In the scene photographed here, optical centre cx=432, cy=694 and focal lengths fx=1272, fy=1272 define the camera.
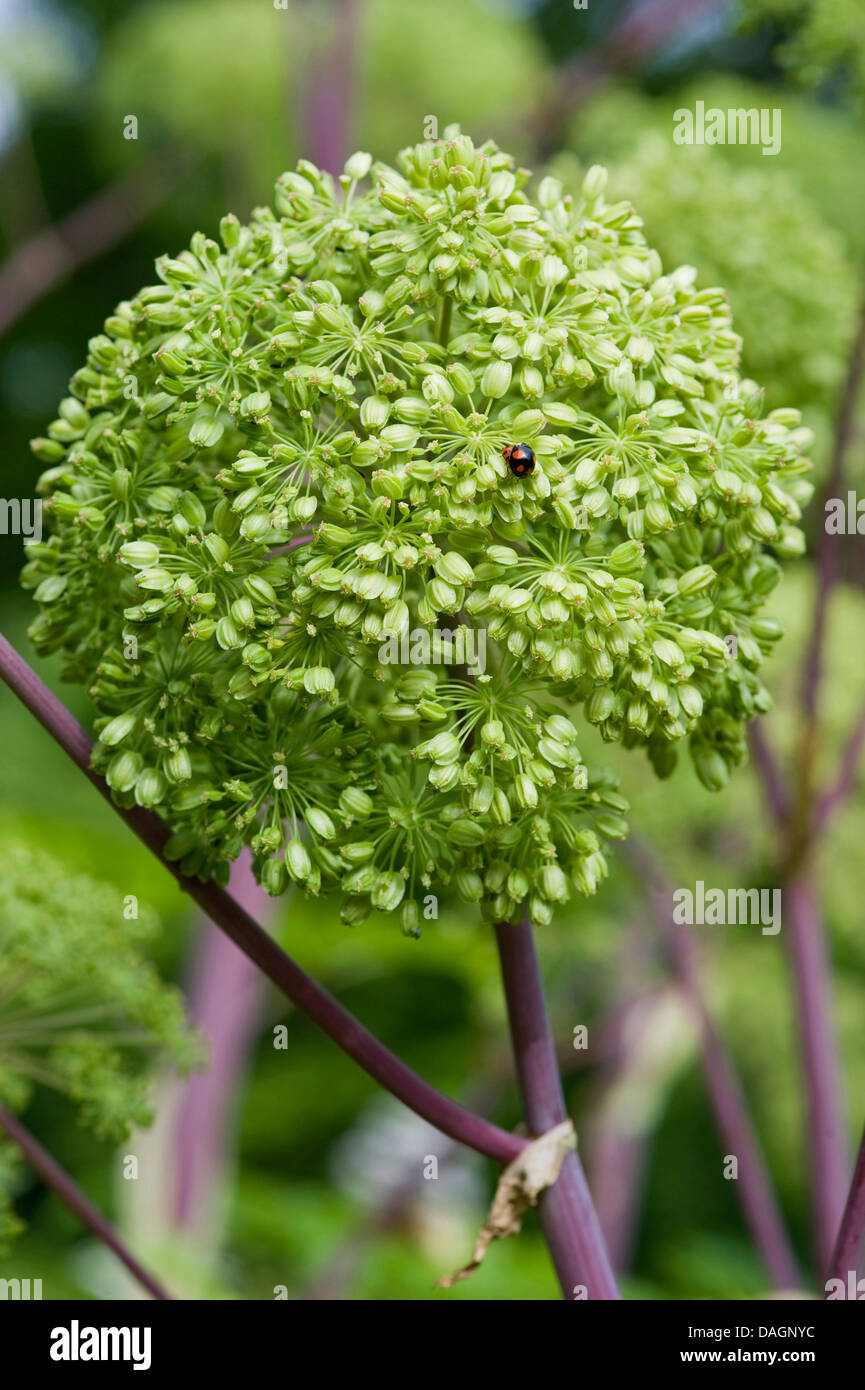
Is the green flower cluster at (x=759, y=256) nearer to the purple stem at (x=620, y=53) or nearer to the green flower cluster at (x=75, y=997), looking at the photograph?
the green flower cluster at (x=75, y=997)

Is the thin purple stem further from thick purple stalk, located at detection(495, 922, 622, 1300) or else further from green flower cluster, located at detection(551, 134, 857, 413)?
thick purple stalk, located at detection(495, 922, 622, 1300)

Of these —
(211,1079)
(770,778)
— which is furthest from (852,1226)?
(211,1079)

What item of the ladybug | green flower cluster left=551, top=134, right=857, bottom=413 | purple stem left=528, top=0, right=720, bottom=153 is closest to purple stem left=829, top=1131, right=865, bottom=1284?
the ladybug

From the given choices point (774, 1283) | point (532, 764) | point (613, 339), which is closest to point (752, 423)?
point (613, 339)

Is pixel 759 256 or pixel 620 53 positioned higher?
pixel 620 53

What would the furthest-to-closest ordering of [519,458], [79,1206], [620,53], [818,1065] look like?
[620,53] → [818,1065] → [79,1206] → [519,458]

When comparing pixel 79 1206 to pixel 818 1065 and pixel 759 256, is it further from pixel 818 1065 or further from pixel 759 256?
pixel 759 256
